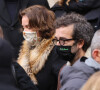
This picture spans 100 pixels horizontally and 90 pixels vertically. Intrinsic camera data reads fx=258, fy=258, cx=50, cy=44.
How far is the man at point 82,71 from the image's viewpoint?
6.89 ft

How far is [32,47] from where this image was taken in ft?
11.6

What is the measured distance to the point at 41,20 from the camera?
3408 mm

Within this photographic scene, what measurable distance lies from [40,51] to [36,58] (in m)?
0.11

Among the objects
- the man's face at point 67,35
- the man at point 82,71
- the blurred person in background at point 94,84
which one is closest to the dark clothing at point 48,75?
the man's face at point 67,35

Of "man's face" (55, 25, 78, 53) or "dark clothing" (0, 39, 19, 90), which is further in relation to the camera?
"man's face" (55, 25, 78, 53)

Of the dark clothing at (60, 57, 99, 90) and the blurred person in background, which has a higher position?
the blurred person in background

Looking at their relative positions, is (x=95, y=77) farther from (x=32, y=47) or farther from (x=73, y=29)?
(x=32, y=47)

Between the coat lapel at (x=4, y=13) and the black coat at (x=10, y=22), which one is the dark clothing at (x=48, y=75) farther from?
the coat lapel at (x=4, y=13)

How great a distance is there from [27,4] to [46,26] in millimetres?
1236

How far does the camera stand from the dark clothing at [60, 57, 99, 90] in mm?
2082

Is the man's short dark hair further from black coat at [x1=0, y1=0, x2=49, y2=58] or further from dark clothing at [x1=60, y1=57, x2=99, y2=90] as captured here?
black coat at [x1=0, y1=0, x2=49, y2=58]

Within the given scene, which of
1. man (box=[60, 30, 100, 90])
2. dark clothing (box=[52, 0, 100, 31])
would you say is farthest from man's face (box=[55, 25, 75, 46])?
dark clothing (box=[52, 0, 100, 31])

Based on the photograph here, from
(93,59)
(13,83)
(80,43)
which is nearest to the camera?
(13,83)

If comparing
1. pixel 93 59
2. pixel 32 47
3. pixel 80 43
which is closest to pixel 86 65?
pixel 93 59
